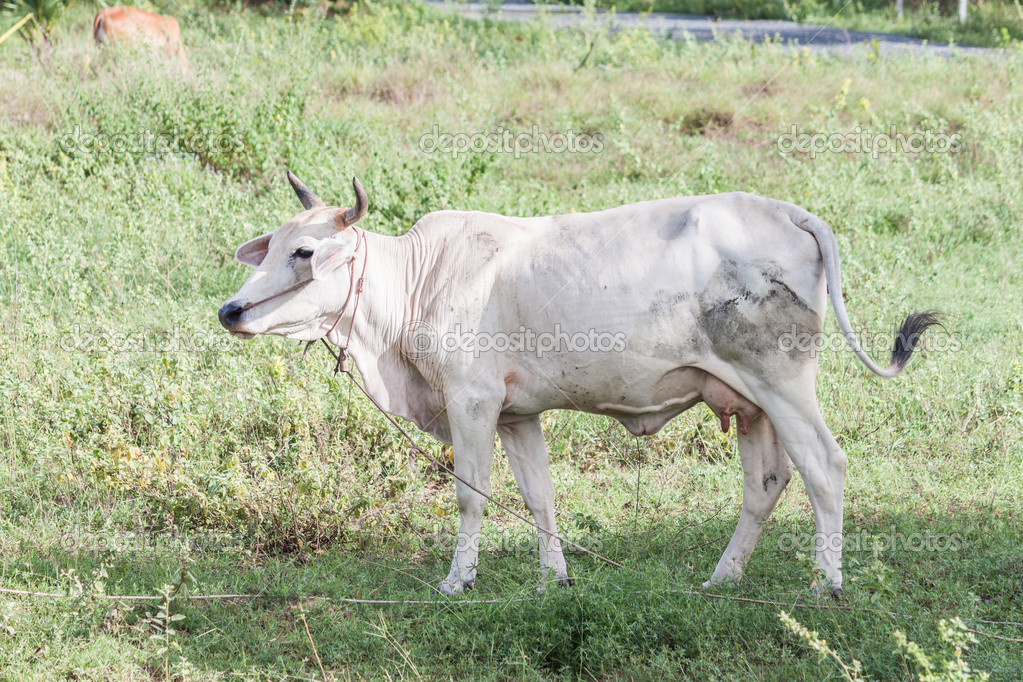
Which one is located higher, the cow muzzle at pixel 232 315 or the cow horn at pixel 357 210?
the cow horn at pixel 357 210

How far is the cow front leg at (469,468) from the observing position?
13.5ft

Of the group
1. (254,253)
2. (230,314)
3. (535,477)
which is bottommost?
(535,477)

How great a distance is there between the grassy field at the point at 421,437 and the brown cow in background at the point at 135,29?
690mm

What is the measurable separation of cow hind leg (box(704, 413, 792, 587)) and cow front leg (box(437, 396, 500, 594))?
3.30ft

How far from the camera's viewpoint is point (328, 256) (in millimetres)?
4055

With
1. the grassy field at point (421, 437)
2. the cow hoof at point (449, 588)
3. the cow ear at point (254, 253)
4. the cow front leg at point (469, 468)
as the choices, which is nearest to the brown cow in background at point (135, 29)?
the grassy field at point (421, 437)

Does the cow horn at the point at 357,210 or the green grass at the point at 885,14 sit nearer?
the cow horn at the point at 357,210

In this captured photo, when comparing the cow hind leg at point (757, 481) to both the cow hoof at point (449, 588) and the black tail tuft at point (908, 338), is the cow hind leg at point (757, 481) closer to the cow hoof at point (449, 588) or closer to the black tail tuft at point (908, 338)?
the black tail tuft at point (908, 338)

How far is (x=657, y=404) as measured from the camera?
A: 13.4 feet

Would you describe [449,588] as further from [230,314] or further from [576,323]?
[230,314]

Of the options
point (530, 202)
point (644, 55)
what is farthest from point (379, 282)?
point (644, 55)

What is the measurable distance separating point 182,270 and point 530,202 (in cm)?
254

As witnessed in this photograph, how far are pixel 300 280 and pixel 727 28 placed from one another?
41.4 feet

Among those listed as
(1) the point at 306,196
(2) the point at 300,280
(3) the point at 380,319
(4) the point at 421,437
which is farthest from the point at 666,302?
(4) the point at 421,437
